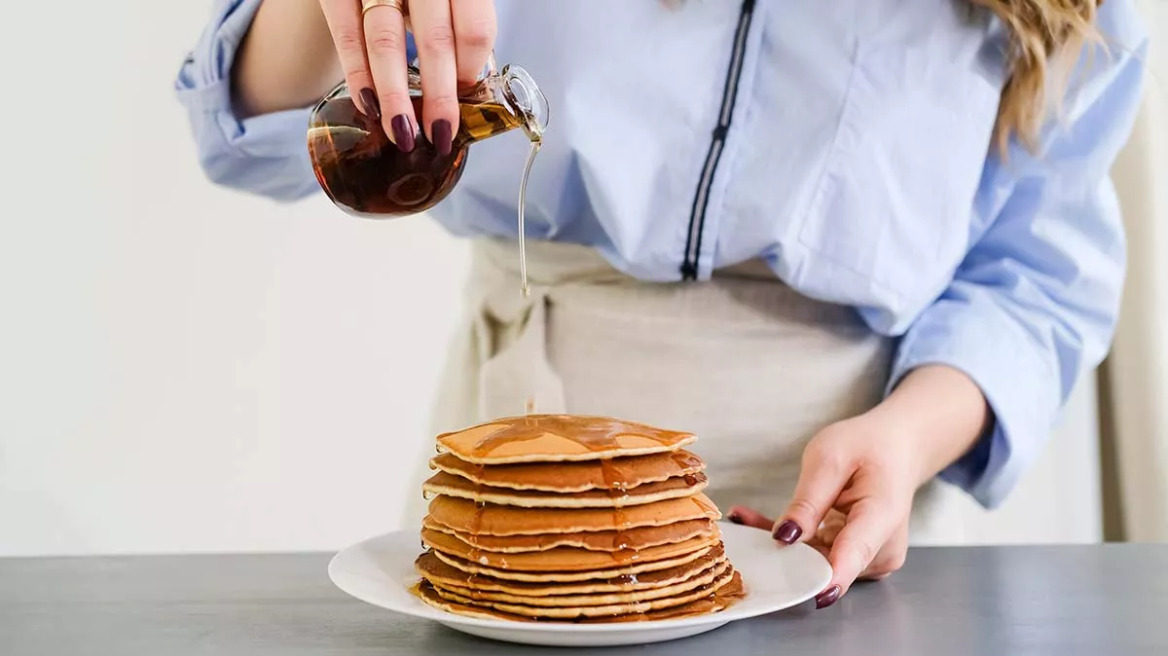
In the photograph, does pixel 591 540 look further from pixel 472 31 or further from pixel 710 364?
pixel 710 364

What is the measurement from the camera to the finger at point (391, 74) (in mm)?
737

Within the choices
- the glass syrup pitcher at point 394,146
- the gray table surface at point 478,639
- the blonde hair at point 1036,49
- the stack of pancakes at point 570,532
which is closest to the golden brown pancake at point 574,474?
the stack of pancakes at point 570,532

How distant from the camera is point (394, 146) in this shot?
779 millimetres

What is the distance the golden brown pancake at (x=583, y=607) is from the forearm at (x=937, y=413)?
0.38 metres

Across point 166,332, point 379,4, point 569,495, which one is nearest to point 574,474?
point 569,495

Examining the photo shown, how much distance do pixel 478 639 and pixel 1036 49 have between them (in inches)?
34.6

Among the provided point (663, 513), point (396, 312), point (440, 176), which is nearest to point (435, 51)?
point (440, 176)

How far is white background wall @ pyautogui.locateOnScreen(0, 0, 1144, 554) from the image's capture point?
7.85 feet

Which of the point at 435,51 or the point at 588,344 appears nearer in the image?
the point at 435,51

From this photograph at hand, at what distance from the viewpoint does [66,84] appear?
2.38 metres

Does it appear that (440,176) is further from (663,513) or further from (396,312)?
(396,312)

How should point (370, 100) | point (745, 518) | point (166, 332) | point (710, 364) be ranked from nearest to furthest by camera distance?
point (370, 100)
point (745, 518)
point (710, 364)
point (166, 332)

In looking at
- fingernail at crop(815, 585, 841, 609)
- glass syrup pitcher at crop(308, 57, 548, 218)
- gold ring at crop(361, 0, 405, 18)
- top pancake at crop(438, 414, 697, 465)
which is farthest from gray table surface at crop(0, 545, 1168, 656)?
gold ring at crop(361, 0, 405, 18)

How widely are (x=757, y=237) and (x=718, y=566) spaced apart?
49 cm
